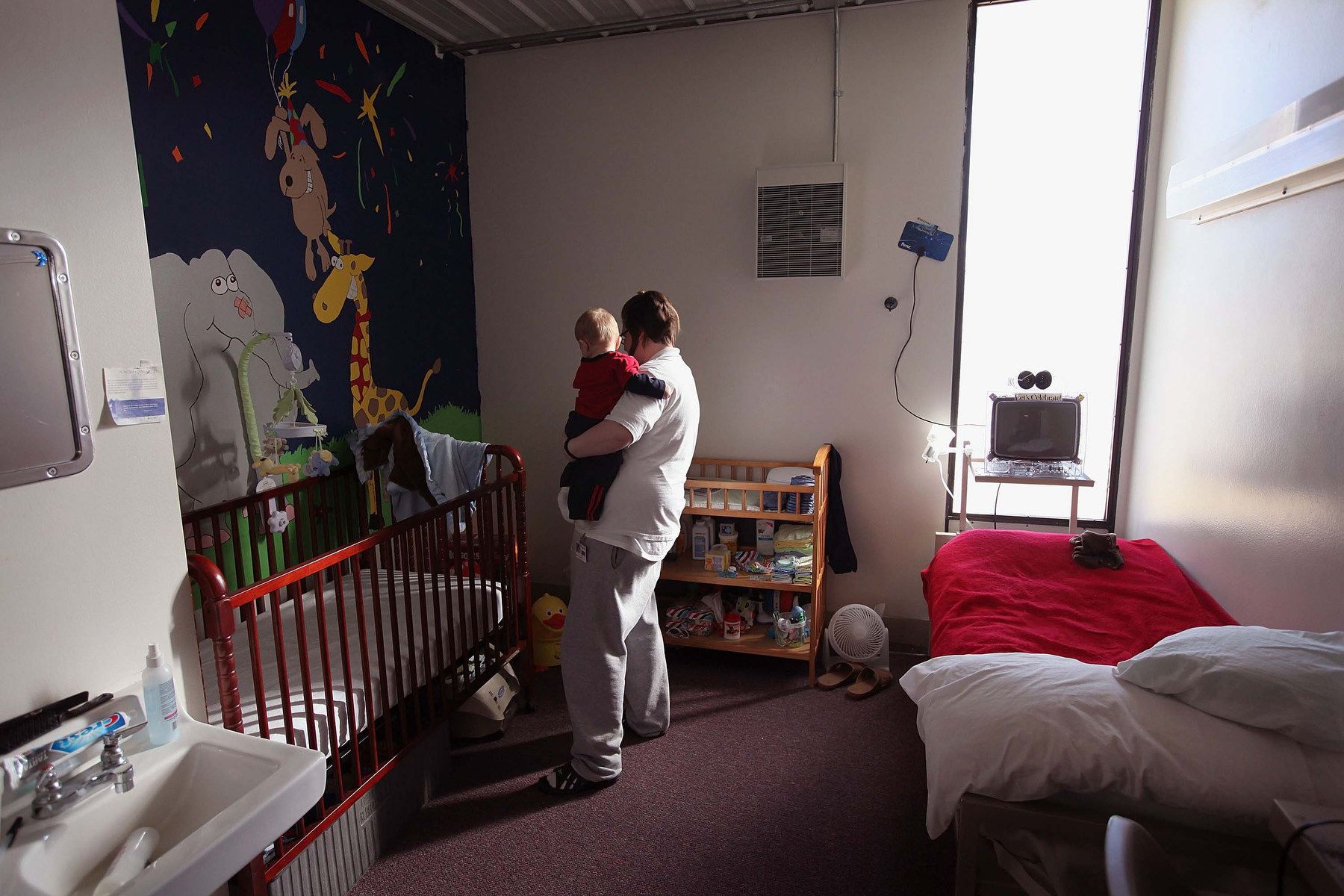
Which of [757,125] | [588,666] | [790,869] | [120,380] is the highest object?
[757,125]

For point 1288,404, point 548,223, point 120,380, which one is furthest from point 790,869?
point 548,223

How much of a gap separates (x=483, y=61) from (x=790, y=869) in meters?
3.40

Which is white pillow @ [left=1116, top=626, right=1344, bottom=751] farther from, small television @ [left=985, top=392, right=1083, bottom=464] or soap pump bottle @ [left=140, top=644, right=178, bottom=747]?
soap pump bottle @ [left=140, top=644, right=178, bottom=747]

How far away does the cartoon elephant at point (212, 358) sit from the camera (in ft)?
6.81

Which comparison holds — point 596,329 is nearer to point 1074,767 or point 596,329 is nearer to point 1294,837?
point 1074,767

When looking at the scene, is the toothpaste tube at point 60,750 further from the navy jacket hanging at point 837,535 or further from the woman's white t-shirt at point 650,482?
the navy jacket hanging at point 837,535

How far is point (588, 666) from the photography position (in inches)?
87.6

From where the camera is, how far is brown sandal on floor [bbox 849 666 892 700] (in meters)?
2.82

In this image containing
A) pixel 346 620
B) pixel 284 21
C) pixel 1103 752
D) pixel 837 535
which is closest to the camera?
pixel 1103 752

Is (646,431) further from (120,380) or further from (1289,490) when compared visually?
(1289,490)

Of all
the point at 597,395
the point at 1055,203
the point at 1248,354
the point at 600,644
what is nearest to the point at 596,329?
the point at 597,395

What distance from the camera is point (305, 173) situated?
2.51 m

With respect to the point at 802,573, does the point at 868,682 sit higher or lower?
lower

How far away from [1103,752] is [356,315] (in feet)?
8.64
